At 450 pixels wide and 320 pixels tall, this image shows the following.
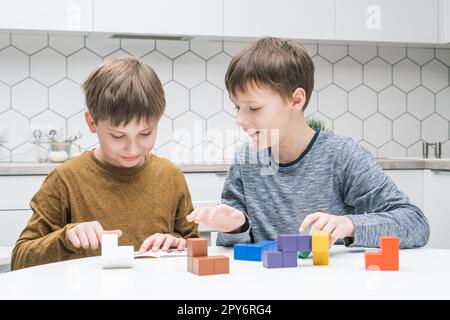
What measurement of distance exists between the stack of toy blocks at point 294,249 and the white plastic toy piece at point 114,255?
214mm

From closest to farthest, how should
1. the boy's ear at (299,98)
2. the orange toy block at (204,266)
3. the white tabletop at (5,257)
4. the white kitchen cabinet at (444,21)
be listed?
1. the orange toy block at (204,266)
2. the boy's ear at (299,98)
3. the white tabletop at (5,257)
4. the white kitchen cabinet at (444,21)

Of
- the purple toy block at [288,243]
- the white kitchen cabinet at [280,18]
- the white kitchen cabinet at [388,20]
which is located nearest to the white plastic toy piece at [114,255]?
the purple toy block at [288,243]

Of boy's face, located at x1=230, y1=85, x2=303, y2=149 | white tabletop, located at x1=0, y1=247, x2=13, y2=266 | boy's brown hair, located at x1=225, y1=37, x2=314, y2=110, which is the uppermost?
boy's brown hair, located at x1=225, y1=37, x2=314, y2=110

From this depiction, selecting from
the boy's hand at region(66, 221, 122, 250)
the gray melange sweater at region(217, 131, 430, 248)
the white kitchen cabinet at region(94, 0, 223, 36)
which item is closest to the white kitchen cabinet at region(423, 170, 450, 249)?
the white kitchen cabinet at region(94, 0, 223, 36)

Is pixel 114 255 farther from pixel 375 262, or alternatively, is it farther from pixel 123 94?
pixel 123 94

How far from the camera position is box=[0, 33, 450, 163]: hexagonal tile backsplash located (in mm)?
3020

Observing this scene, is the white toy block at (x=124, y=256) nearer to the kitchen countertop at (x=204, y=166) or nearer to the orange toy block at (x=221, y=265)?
the orange toy block at (x=221, y=265)

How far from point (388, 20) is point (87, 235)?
2410mm

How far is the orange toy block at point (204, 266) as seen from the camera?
0.96 m

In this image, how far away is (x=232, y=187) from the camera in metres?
1.61

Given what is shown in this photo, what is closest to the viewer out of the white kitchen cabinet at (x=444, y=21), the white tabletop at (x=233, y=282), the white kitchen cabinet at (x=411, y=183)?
the white tabletop at (x=233, y=282)

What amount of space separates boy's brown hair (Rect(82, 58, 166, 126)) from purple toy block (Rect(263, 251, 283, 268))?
541 millimetres

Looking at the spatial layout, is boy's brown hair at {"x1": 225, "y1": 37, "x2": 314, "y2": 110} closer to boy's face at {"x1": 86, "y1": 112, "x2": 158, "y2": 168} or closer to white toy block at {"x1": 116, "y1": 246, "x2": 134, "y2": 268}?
boy's face at {"x1": 86, "y1": 112, "x2": 158, "y2": 168}

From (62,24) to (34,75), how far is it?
0.37 meters
